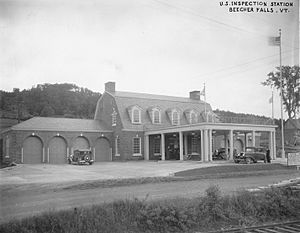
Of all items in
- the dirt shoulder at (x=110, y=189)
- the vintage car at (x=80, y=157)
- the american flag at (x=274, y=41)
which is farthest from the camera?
the vintage car at (x=80, y=157)

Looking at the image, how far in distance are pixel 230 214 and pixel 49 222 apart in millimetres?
3524

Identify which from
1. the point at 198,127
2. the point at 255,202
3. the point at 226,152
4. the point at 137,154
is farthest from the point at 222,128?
the point at 255,202

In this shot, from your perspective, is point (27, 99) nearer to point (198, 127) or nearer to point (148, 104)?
point (198, 127)

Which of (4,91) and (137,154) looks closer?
(4,91)

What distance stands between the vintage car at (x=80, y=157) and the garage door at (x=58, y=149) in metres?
0.56

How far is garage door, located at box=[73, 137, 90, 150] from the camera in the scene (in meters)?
29.2

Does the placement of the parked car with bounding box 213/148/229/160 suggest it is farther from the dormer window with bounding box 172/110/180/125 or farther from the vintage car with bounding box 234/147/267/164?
the dormer window with bounding box 172/110/180/125

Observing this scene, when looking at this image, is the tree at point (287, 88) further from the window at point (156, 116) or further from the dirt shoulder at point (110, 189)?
the window at point (156, 116)

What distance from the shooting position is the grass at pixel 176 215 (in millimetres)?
5652

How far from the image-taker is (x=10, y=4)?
16.1ft

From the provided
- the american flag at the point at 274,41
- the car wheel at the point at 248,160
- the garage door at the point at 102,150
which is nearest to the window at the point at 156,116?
the garage door at the point at 102,150

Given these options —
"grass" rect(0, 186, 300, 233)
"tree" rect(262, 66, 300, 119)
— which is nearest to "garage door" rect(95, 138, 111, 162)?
"tree" rect(262, 66, 300, 119)

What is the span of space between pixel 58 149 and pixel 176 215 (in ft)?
74.1

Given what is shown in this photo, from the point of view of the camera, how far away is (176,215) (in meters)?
6.61
